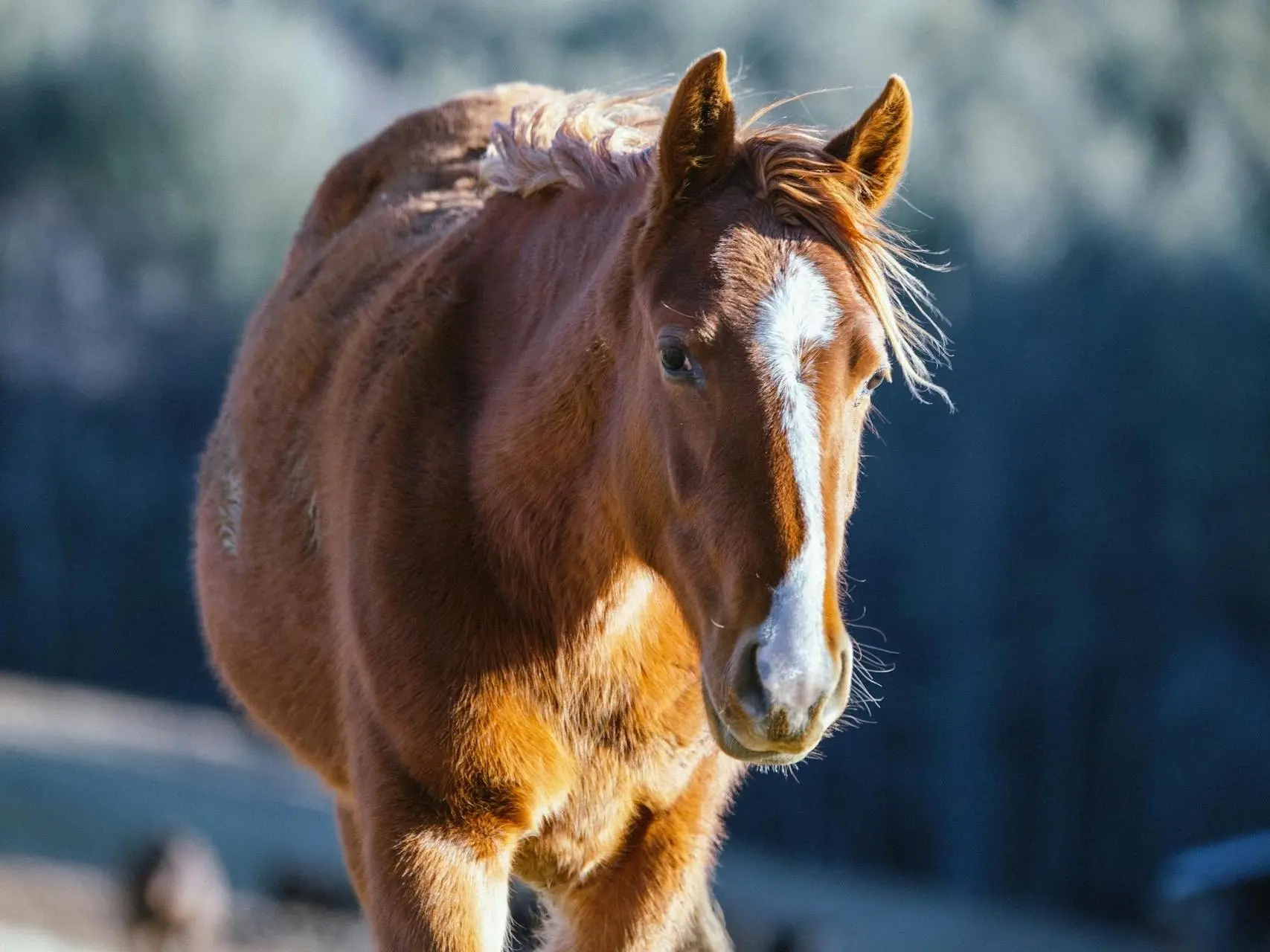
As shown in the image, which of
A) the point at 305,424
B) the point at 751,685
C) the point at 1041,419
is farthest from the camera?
the point at 1041,419

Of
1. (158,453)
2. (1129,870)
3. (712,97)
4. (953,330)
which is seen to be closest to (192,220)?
(158,453)

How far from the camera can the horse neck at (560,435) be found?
9.02 ft

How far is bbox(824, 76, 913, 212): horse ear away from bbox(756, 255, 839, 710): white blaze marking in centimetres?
35

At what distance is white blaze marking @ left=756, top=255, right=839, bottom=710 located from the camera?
2.10 m

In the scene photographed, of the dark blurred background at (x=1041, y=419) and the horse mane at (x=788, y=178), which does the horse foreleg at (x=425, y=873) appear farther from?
the dark blurred background at (x=1041, y=419)

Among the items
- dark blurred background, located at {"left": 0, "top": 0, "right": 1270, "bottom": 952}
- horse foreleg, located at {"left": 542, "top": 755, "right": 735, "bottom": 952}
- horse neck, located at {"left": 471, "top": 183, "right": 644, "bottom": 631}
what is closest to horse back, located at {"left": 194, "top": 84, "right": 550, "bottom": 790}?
horse neck, located at {"left": 471, "top": 183, "right": 644, "bottom": 631}

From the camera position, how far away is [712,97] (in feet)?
8.14

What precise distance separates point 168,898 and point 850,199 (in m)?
8.77

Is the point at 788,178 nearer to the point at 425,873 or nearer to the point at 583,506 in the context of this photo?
the point at 583,506

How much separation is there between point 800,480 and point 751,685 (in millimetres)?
325

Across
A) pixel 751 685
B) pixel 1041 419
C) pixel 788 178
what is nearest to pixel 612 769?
pixel 751 685

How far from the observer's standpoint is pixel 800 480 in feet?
7.23

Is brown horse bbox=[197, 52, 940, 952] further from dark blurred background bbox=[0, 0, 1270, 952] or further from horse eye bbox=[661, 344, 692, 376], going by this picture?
dark blurred background bbox=[0, 0, 1270, 952]

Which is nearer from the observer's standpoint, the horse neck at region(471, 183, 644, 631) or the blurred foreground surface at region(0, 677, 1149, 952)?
the horse neck at region(471, 183, 644, 631)
